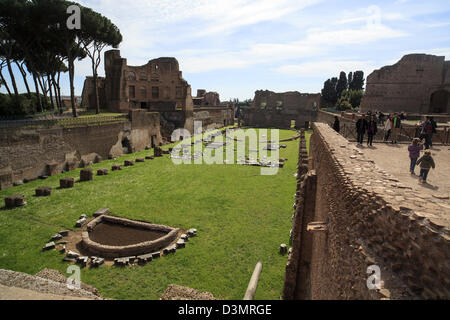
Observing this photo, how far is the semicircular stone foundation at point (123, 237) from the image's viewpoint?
7867 millimetres

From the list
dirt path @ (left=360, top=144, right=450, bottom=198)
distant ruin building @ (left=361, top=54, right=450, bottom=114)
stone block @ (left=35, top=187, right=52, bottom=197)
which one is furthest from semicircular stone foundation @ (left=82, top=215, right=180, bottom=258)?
distant ruin building @ (left=361, top=54, right=450, bottom=114)

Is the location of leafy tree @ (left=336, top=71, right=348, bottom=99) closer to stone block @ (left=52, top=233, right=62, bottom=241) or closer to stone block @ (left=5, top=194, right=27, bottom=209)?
stone block @ (left=5, top=194, right=27, bottom=209)

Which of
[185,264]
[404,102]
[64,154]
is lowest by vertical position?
[185,264]

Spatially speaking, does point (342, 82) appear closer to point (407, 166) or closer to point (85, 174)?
point (407, 166)

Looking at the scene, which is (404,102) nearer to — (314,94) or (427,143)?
(314,94)

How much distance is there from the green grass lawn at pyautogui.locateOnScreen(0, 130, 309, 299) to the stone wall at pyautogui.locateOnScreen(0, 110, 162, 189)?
1.17m

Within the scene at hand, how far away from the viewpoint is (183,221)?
32.0ft

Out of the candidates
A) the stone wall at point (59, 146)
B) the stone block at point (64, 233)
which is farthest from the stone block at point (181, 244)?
the stone wall at point (59, 146)

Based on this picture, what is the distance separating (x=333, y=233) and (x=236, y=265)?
12.4ft

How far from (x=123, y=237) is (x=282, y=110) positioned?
38.9 metres

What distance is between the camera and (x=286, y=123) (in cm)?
4288

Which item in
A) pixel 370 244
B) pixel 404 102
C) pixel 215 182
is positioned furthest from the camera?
pixel 404 102

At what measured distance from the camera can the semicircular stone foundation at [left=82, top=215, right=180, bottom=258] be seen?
7.87 m
